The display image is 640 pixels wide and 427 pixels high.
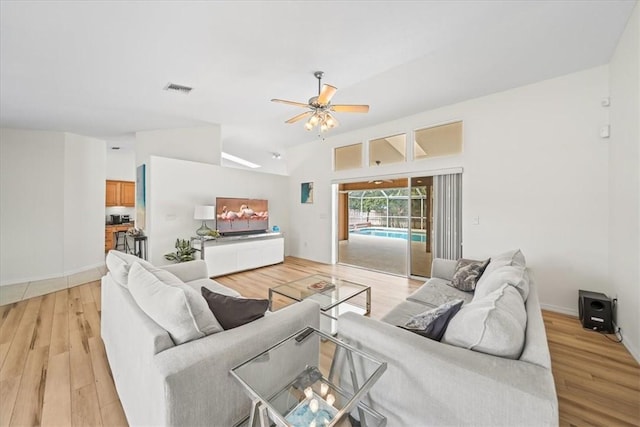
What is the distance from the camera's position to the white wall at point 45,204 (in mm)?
4172

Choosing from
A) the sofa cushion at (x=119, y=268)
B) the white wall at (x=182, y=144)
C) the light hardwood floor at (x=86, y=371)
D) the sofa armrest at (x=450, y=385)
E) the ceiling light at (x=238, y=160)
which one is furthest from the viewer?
the ceiling light at (x=238, y=160)

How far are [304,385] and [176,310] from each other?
0.77m

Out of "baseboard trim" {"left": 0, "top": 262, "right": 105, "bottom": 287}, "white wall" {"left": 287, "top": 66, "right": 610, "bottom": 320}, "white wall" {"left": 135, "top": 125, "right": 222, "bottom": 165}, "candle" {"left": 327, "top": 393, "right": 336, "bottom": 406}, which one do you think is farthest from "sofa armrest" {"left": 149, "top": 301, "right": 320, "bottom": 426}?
"baseboard trim" {"left": 0, "top": 262, "right": 105, "bottom": 287}

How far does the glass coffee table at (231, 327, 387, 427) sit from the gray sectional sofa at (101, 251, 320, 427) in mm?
45

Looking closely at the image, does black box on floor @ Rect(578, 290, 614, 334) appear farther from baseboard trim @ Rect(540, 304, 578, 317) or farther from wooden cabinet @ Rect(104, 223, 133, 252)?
wooden cabinet @ Rect(104, 223, 133, 252)

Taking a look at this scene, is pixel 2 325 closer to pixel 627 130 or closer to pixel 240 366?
pixel 240 366

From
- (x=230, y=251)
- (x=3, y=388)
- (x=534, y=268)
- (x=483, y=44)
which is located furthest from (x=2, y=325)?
(x=534, y=268)

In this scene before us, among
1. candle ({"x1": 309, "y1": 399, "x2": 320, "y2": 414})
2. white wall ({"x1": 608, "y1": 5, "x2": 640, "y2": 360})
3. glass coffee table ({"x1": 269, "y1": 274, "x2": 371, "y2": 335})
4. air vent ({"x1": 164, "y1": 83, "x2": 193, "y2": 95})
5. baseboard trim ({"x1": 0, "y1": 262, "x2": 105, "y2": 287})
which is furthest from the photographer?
baseboard trim ({"x1": 0, "y1": 262, "x2": 105, "y2": 287})

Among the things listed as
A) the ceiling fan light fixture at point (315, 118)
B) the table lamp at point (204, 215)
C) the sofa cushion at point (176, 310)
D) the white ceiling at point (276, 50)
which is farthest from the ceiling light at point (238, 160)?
the sofa cushion at point (176, 310)

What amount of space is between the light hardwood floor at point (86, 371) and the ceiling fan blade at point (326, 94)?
8.32 feet

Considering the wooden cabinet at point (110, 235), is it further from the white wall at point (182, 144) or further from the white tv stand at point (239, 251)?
the white tv stand at point (239, 251)

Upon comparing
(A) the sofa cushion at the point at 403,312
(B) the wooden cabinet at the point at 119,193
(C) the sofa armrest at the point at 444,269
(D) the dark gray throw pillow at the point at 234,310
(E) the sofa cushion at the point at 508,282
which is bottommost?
(A) the sofa cushion at the point at 403,312

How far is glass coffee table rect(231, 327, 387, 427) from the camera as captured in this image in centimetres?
106

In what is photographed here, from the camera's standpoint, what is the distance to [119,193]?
6727 millimetres
